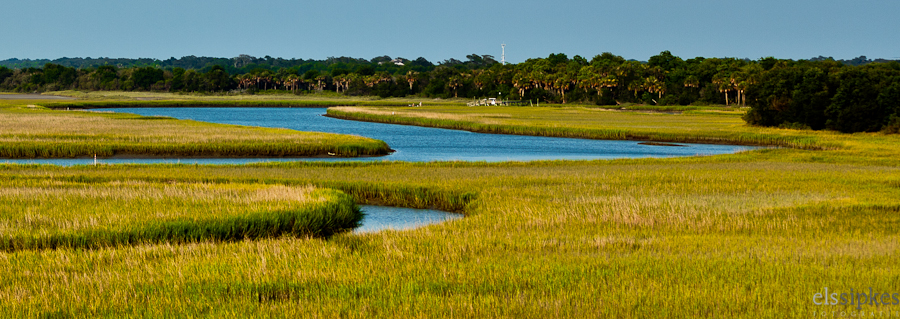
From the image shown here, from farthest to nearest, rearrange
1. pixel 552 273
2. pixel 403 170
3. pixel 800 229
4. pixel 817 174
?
pixel 403 170 < pixel 817 174 < pixel 800 229 < pixel 552 273

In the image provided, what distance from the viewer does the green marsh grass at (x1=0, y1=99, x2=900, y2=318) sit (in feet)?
33.0

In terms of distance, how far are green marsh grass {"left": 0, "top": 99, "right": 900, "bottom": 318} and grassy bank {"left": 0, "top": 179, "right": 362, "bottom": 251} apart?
5.17 feet

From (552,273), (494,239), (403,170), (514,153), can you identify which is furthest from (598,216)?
(514,153)

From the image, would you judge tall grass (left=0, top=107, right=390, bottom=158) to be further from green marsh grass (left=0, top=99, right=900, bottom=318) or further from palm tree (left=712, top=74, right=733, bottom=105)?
palm tree (left=712, top=74, right=733, bottom=105)

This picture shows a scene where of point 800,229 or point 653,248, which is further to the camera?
point 800,229

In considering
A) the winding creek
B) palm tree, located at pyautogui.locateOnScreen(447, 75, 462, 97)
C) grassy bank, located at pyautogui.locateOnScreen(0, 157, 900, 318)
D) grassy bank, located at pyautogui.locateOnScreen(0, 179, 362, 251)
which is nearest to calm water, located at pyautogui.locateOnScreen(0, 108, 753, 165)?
the winding creek

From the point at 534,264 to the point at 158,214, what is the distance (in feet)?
31.0

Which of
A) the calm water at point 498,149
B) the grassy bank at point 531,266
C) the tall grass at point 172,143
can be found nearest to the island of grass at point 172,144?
the tall grass at point 172,143

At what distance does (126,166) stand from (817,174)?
86.4 ft

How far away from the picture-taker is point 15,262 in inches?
512

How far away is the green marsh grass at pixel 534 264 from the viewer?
10047 mm

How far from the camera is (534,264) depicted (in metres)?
12.6

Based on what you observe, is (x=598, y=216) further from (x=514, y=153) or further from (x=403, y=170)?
(x=514, y=153)

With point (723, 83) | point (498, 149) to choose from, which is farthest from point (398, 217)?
point (723, 83)
